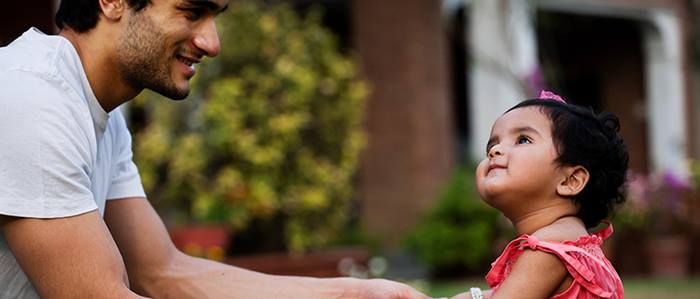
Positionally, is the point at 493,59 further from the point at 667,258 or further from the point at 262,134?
the point at 262,134

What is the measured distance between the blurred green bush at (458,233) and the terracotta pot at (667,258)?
1.92 meters

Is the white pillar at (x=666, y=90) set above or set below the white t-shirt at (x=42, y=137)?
below

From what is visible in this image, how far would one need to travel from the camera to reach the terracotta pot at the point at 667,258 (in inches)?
505

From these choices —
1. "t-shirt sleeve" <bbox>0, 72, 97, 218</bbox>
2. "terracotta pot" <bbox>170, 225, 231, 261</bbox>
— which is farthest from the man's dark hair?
"terracotta pot" <bbox>170, 225, 231, 261</bbox>

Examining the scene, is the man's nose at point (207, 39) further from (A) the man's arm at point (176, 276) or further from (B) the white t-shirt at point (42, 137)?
(A) the man's arm at point (176, 276)

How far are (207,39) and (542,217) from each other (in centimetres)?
94

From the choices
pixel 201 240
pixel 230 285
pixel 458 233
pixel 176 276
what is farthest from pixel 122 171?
pixel 458 233

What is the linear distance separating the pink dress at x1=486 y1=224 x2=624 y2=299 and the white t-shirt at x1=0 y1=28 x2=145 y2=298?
101 centimetres

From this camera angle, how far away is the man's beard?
9.10ft

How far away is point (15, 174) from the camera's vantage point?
7.85ft

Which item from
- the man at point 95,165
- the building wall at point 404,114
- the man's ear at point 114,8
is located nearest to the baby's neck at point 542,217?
the man at point 95,165

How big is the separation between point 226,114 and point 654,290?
442 centimetres

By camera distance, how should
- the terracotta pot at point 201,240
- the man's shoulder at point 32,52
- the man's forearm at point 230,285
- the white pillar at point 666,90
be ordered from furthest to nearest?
the white pillar at point 666,90 < the terracotta pot at point 201,240 < the man's forearm at point 230,285 < the man's shoulder at point 32,52

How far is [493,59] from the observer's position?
13.4 m
